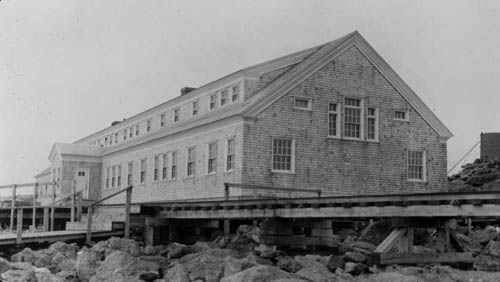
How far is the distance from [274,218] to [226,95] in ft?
46.0

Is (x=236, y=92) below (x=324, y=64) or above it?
below

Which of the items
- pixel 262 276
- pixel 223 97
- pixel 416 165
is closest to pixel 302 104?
pixel 223 97

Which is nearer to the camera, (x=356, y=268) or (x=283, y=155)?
(x=356, y=268)

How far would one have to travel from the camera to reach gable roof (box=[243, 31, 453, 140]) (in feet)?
91.3

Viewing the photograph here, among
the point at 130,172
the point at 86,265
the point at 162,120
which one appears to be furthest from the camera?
A: the point at 162,120

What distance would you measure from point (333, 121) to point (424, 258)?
14.5 m

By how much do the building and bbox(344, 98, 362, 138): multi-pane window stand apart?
0.04 metres

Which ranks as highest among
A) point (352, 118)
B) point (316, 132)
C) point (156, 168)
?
point (352, 118)

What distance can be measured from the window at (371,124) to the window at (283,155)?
3792 millimetres

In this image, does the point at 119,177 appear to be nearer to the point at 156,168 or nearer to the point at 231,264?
the point at 156,168

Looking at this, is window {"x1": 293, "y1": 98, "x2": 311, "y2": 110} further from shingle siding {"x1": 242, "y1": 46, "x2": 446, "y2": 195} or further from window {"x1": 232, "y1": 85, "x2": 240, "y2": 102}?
window {"x1": 232, "y1": 85, "x2": 240, "y2": 102}

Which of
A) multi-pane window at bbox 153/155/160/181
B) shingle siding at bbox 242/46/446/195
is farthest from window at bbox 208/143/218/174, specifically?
multi-pane window at bbox 153/155/160/181

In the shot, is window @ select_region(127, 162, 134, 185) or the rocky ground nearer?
the rocky ground

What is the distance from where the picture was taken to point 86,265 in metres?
18.0
